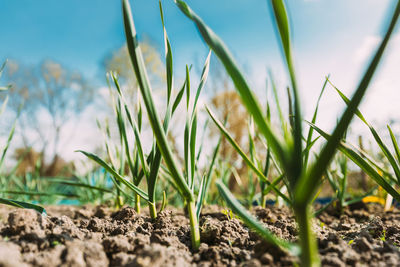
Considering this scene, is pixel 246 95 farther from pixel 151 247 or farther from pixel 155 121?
pixel 151 247

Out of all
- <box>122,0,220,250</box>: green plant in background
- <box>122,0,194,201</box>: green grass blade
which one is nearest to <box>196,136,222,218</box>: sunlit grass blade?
<box>122,0,220,250</box>: green plant in background

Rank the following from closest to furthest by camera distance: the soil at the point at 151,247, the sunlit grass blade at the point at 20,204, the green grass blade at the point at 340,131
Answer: the green grass blade at the point at 340,131 → the soil at the point at 151,247 → the sunlit grass blade at the point at 20,204

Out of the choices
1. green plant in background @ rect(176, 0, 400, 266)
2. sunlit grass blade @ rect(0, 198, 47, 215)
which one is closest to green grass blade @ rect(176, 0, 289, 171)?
green plant in background @ rect(176, 0, 400, 266)

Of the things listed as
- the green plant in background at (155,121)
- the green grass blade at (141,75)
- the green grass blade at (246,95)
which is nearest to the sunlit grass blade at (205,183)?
the green plant in background at (155,121)

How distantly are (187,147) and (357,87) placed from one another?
1.15ft

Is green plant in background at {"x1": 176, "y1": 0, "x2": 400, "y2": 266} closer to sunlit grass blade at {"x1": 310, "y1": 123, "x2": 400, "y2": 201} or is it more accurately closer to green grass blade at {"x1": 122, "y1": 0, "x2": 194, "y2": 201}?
green grass blade at {"x1": 122, "y1": 0, "x2": 194, "y2": 201}

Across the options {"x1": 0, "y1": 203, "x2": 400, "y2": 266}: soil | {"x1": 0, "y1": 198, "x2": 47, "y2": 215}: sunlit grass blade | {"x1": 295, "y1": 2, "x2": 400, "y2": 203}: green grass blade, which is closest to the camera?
{"x1": 295, "y1": 2, "x2": 400, "y2": 203}: green grass blade

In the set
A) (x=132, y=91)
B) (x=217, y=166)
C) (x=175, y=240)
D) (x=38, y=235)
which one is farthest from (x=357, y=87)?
(x=132, y=91)

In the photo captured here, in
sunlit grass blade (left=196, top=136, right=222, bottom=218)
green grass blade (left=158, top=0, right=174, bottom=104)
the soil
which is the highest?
green grass blade (left=158, top=0, right=174, bottom=104)

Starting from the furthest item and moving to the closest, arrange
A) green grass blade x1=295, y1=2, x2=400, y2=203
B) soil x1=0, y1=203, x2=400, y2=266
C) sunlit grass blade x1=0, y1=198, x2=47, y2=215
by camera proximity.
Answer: sunlit grass blade x1=0, y1=198, x2=47, y2=215
soil x1=0, y1=203, x2=400, y2=266
green grass blade x1=295, y1=2, x2=400, y2=203

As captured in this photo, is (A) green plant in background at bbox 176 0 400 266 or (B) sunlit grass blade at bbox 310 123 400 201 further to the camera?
(B) sunlit grass blade at bbox 310 123 400 201

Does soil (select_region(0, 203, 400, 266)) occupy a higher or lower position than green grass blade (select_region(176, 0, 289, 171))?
lower

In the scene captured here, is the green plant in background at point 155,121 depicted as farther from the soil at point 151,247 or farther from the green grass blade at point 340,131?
the green grass blade at point 340,131

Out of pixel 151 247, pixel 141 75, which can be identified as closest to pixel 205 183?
pixel 151 247
